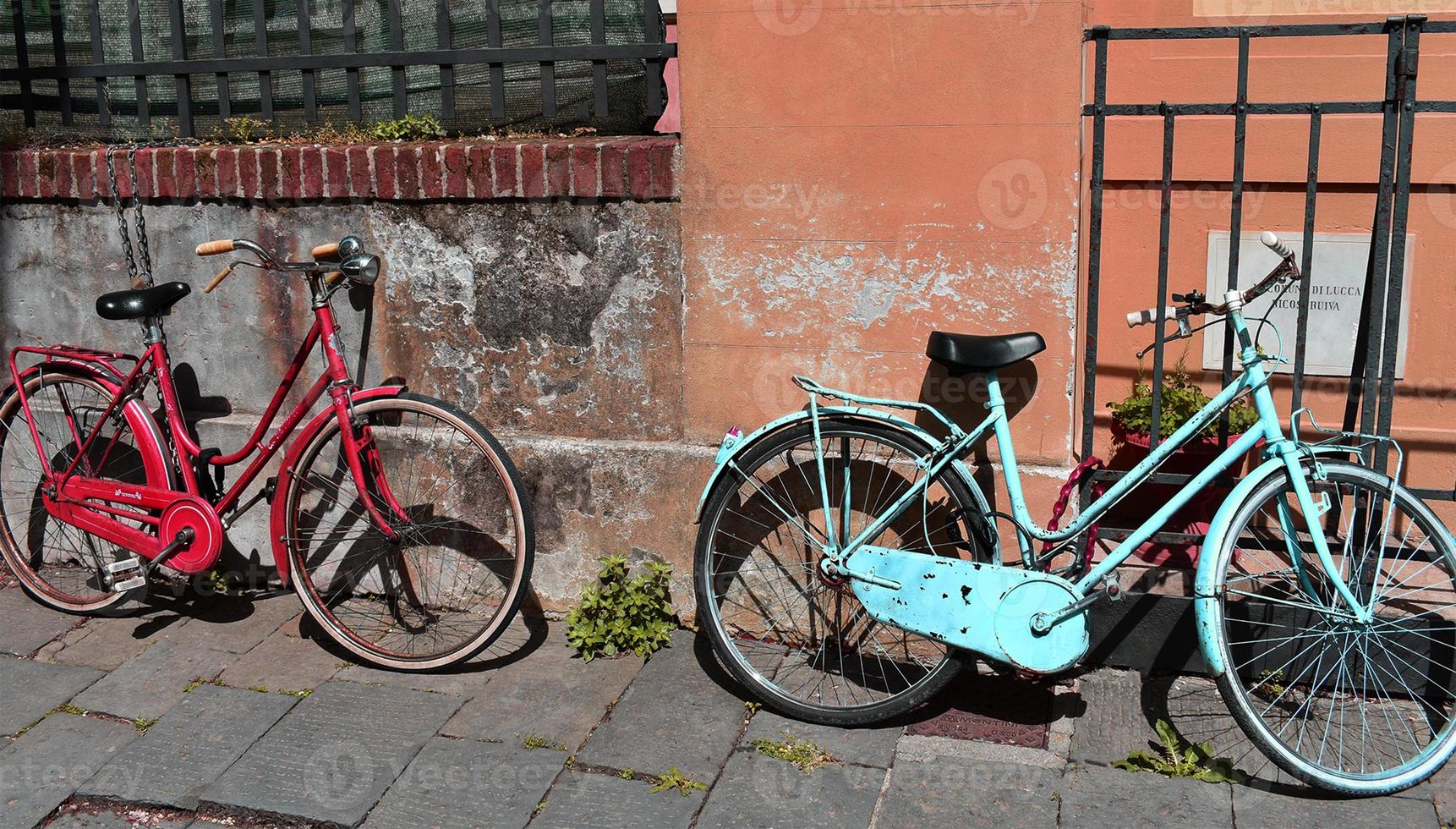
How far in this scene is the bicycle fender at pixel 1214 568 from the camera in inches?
129

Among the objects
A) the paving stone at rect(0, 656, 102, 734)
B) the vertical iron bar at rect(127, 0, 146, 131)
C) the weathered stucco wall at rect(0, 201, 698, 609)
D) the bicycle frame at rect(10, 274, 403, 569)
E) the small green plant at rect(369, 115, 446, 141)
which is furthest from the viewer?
the vertical iron bar at rect(127, 0, 146, 131)

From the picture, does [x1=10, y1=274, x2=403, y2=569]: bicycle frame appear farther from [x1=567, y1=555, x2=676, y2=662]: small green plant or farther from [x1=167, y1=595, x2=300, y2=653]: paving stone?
[x1=567, y1=555, x2=676, y2=662]: small green plant

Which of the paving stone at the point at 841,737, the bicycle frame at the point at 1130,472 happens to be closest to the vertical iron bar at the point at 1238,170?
the bicycle frame at the point at 1130,472

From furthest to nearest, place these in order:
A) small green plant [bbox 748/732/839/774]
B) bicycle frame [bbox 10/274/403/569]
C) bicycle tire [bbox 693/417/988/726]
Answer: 1. bicycle frame [bbox 10/274/403/569]
2. bicycle tire [bbox 693/417/988/726]
3. small green plant [bbox 748/732/839/774]

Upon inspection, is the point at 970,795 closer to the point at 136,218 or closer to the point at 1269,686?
the point at 1269,686

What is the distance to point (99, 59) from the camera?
486 centimetres

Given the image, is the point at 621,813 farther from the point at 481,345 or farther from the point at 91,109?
the point at 91,109

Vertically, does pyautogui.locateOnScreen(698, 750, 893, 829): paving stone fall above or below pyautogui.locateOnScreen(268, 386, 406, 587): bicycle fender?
below

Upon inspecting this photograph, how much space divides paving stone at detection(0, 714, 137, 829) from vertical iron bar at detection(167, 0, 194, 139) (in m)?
2.22

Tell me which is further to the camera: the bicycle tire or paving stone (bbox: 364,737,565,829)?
the bicycle tire

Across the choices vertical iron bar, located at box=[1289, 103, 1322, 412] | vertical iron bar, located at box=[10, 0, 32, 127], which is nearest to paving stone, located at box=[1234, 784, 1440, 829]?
vertical iron bar, located at box=[1289, 103, 1322, 412]

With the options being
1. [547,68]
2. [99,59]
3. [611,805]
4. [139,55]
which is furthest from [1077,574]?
[99,59]

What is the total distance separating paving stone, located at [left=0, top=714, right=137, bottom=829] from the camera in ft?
11.4

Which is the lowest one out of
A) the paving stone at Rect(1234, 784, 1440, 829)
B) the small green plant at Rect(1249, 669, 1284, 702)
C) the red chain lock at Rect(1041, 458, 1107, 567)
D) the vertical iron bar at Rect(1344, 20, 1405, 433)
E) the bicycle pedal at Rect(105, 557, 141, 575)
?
the paving stone at Rect(1234, 784, 1440, 829)
